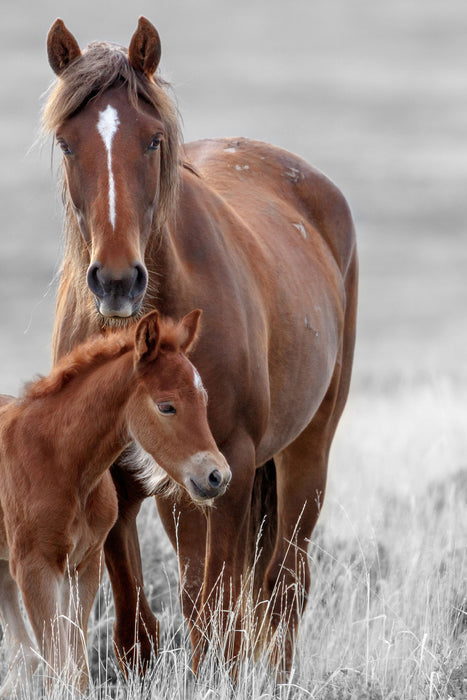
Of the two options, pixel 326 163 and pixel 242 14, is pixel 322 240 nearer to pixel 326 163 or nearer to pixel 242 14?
pixel 326 163

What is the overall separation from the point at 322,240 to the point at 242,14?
69.7m

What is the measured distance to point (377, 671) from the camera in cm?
461

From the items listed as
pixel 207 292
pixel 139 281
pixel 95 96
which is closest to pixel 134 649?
pixel 207 292

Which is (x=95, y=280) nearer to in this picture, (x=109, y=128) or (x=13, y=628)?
(x=109, y=128)

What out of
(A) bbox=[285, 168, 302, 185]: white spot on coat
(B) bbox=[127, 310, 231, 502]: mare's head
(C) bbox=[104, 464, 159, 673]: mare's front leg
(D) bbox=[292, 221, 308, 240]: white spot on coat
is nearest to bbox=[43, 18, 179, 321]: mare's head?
(B) bbox=[127, 310, 231, 502]: mare's head

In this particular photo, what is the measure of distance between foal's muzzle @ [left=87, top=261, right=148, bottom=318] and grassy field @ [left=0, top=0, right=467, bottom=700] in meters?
0.80

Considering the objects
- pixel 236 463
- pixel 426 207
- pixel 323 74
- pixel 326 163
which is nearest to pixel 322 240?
pixel 236 463

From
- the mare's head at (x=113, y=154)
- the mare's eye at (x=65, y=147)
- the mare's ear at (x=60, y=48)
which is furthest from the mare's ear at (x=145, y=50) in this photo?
the mare's eye at (x=65, y=147)

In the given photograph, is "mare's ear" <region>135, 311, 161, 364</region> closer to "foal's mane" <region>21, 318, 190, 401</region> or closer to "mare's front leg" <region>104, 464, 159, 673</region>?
"foal's mane" <region>21, 318, 190, 401</region>

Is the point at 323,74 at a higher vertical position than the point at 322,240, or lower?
higher

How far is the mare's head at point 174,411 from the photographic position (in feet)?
12.4

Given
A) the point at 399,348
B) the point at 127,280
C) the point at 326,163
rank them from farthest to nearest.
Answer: the point at 326,163, the point at 399,348, the point at 127,280

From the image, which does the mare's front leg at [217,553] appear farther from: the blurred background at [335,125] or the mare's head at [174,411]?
the blurred background at [335,125]

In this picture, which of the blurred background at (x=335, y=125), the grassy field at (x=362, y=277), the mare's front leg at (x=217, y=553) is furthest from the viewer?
the blurred background at (x=335, y=125)
